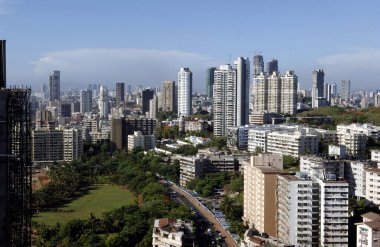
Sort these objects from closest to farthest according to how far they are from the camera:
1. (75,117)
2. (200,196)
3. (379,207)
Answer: (379,207)
(200,196)
(75,117)

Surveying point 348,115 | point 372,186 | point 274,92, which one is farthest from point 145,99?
point 372,186

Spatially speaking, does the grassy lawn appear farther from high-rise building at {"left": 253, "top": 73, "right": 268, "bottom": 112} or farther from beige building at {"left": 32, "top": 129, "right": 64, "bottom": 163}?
high-rise building at {"left": 253, "top": 73, "right": 268, "bottom": 112}

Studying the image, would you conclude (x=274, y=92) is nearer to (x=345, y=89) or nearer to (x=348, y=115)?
(x=348, y=115)

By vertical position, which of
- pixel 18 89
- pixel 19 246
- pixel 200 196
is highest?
pixel 18 89

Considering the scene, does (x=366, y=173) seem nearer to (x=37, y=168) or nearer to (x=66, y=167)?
(x=66, y=167)

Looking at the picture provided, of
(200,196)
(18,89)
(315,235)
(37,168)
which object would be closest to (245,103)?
(37,168)

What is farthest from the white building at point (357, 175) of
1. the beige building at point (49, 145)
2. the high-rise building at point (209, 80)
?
the high-rise building at point (209, 80)
